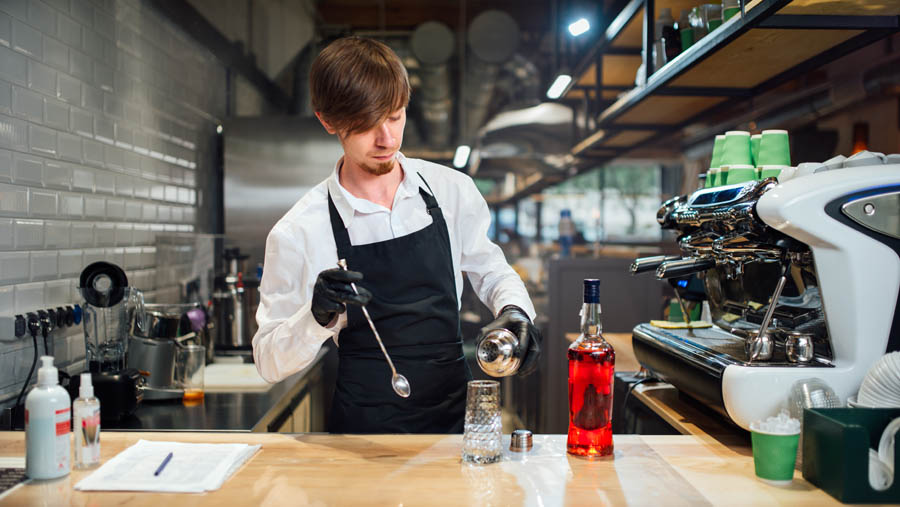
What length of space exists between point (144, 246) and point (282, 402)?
1.00m

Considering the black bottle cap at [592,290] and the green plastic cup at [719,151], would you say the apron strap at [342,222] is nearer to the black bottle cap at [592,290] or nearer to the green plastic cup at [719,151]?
the black bottle cap at [592,290]

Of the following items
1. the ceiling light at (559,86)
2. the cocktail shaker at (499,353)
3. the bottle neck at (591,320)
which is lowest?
the cocktail shaker at (499,353)

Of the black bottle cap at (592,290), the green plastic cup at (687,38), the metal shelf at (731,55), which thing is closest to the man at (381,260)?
the black bottle cap at (592,290)

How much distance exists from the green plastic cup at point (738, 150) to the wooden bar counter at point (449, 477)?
766mm

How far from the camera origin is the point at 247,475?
1174 mm

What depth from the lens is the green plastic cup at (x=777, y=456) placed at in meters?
1.12

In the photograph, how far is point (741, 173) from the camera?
69.9 inches

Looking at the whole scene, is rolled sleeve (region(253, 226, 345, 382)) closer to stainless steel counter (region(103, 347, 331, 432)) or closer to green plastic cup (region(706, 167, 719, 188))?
stainless steel counter (region(103, 347, 331, 432))

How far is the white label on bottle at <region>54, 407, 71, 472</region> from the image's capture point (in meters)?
1.14

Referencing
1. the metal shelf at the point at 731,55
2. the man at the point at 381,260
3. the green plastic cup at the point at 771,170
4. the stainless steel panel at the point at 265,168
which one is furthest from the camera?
the stainless steel panel at the point at 265,168

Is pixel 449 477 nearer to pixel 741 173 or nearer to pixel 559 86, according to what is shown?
pixel 741 173

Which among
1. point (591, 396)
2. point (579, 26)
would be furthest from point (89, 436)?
point (579, 26)

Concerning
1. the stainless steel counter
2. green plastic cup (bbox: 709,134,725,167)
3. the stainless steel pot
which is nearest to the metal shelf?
green plastic cup (bbox: 709,134,725,167)

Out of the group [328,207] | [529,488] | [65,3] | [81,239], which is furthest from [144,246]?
[529,488]
